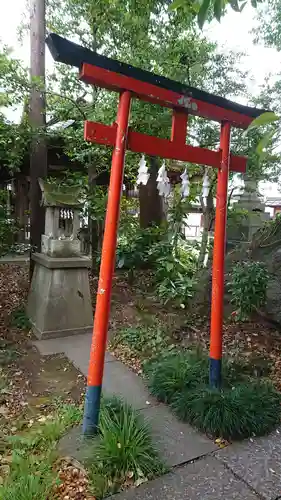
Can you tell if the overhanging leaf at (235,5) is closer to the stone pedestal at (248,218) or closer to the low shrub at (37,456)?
the low shrub at (37,456)

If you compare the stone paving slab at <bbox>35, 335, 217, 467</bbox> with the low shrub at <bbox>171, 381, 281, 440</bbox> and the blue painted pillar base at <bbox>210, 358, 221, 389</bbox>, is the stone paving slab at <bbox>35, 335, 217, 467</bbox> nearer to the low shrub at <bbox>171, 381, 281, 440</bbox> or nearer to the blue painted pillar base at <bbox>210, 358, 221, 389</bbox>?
the low shrub at <bbox>171, 381, 281, 440</bbox>

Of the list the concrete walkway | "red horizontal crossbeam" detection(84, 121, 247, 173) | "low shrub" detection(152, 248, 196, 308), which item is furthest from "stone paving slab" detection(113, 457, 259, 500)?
"low shrub" detection(152, 248, 196, 308)

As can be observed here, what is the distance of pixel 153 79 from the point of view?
8.17 feet

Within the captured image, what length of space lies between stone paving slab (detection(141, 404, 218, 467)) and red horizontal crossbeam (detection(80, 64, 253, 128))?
251cm

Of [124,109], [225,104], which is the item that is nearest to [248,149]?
[225,104]

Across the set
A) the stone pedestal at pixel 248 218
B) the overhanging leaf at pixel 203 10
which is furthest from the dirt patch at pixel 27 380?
the stone pedestal at pixel 248 218

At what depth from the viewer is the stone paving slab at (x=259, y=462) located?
2.11 meters

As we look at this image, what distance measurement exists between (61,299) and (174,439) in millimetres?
2744

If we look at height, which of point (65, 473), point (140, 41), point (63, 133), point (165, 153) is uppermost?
point (140, 41)

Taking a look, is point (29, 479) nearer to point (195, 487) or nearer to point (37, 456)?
point (37, 456)

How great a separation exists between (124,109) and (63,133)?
3816 millimetres

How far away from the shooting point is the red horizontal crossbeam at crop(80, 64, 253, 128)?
225 centimetres

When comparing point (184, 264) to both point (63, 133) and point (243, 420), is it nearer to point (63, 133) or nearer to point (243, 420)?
point (63, 133)

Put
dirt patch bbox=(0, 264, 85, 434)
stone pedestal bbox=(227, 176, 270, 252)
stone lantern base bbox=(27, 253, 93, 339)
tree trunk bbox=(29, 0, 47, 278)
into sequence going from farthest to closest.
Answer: stone pedestal bbox=(227, 176, 270, 252)
tree trunk bbox=(29, 0, 47, 278)
stone lantern base bbox=(27, 253, 93, 339)
dirt patch bbox=(0, 264, 85, 434)
